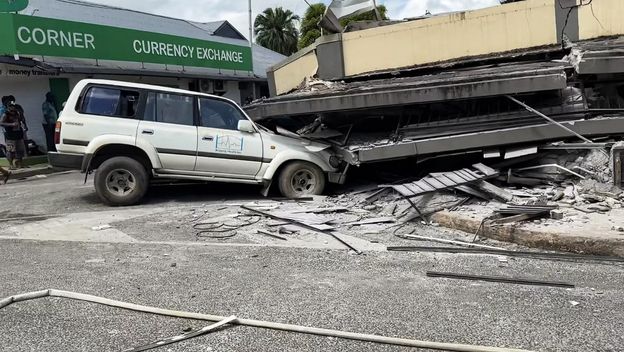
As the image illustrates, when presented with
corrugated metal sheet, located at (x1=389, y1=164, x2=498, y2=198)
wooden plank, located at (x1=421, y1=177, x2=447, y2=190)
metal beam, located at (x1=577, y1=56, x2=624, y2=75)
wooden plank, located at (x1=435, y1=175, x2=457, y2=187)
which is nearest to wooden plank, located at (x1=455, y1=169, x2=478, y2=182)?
corrugated metal sheet, located at (x1=389, y1=164, x2=498, y2=198)

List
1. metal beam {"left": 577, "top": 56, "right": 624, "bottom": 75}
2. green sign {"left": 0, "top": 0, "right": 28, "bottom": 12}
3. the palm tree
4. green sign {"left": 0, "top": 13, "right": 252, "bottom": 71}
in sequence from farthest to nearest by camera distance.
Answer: the palm tree, green sign {"left": 0, "top": 13, "right": 252, "bottom": 71}, green sign {"left": 0, "top": 0, "right": 28, "bottom": 12}, metal beam {"left": 577, "top": 56, "right": 624, "bottom": 75}

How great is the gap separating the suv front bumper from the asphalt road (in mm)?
1993

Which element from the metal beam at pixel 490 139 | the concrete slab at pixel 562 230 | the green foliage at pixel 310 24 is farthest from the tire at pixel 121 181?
the green foliage at pixel 310 24

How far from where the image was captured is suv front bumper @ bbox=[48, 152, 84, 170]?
8.39 metres

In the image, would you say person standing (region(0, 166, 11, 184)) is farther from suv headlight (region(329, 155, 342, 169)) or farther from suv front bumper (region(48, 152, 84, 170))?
suv headlight (region(329, 155, 342, 169))

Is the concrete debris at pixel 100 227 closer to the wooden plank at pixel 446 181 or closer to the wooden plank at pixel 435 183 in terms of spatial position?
the wooden plank at pixel 435 183

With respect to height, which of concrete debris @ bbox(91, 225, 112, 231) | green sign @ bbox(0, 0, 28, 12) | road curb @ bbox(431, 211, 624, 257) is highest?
green sign @ bbox(0, 0, 28, 12)

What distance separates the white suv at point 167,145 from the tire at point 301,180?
16mm

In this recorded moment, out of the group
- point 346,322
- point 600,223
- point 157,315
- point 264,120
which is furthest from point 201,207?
point 600,223

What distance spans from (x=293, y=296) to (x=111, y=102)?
17.6ft

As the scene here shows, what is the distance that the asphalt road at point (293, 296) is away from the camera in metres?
3.76

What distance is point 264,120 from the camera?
1032cm

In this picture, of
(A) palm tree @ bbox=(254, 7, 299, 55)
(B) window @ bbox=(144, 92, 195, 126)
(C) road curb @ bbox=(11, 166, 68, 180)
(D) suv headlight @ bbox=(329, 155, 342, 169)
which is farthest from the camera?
(A) palm tree @ bbox=(254, 7, 299, 55)

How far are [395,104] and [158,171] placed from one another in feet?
12.7
